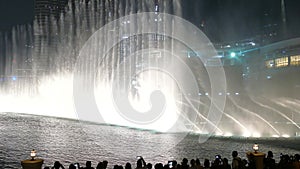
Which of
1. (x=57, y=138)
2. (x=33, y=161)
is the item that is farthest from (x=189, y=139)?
(x=33, y=161)

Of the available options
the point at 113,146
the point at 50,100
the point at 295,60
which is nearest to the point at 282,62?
the point at 295,60

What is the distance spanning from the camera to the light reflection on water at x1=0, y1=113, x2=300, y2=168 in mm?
15055

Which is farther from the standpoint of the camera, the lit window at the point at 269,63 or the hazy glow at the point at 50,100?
the lit window at the point at 269,63

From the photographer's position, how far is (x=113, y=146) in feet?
57.8

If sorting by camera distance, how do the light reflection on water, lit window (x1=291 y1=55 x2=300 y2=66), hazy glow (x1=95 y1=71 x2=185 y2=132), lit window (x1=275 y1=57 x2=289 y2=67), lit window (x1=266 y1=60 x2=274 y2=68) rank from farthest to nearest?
1. lit window (x1=266 y1=60 x2=274 y2=68)
2. lit window (x1=275 y1=57 x2=289 y2=67)
3. lit window (x1=291 y1=55 x2=300 y2=66)
4. hazy glow (x1=95 y1=71 x2=185 y2=132)
5. the light reflection on water

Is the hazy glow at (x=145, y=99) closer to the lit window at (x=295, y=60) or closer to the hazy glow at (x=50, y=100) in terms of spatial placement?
the hazy glow at (x=50, y=100)

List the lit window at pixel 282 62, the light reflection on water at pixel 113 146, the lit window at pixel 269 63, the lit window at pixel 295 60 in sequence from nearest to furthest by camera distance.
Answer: the light reflection on water at pixel 113 146
the lit window at pixel 295 60
the lit window at pixel 282 62
the lit window at pixel 269 63

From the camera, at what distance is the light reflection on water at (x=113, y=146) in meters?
15.1

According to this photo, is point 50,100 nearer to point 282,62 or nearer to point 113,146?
point 113,146

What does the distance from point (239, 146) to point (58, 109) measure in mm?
26820

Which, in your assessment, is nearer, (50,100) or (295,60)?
(50,100)

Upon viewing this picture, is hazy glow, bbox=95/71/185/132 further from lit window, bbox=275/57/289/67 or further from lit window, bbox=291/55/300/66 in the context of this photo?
lit window, bbox=275/57/289/67

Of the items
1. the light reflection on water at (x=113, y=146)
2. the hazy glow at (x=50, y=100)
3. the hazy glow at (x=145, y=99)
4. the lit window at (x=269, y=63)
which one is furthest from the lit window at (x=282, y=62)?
the light reflection on water at (x=113, y=146)

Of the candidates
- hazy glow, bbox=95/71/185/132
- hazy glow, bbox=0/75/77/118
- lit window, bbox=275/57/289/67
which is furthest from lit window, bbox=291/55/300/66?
hazy glow, bbox=0/75/77/118
